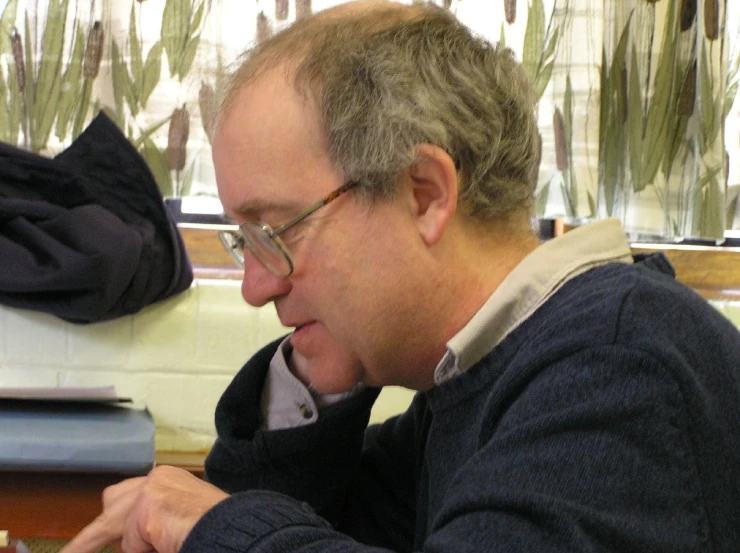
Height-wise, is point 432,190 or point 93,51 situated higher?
point 93,51

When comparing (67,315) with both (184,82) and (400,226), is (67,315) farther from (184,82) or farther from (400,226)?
(400,226)

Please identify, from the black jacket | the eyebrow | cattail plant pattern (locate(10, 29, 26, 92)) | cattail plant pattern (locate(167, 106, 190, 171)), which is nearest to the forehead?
the eyebrow

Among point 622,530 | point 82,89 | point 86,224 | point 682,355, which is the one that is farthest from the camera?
point 82,89

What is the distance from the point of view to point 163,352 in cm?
177

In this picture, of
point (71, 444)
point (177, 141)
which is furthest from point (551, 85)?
point (71, 444)

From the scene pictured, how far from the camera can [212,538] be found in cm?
64

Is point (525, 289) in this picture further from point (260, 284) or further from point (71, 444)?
point (71, 444)

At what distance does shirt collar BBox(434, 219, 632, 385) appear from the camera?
80cm

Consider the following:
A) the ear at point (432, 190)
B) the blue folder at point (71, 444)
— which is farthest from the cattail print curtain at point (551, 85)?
the ear at point (432, 190)

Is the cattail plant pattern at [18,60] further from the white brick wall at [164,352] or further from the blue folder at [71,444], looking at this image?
the blue folder at [71,444]

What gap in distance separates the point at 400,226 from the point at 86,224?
3.14 ft

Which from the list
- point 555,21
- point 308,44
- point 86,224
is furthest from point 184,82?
point 308,44

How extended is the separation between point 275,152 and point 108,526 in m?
0.42

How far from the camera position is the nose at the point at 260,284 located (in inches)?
34.7
